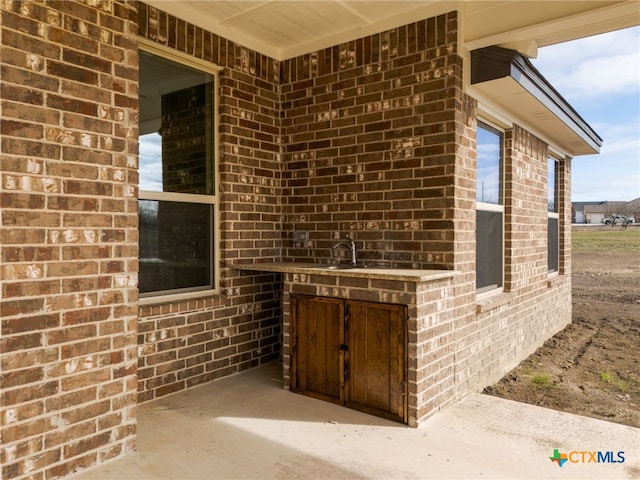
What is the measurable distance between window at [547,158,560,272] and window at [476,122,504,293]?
7.70 feet

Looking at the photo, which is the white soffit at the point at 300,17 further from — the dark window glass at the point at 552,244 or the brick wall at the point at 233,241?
the dark window glass at the point at 552,244

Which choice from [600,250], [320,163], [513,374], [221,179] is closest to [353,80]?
[320,163]

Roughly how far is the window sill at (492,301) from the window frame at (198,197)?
242 cm

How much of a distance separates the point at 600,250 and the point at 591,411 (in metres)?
14.9

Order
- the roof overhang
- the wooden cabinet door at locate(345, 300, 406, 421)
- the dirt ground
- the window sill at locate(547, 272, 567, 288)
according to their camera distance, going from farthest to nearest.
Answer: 1. the window sill at locate(547, 272, 567, 288)
2. the dirt ground
3. the roof overhang
4. the wooden cabinet door at locate(345, 300, 406, 421)

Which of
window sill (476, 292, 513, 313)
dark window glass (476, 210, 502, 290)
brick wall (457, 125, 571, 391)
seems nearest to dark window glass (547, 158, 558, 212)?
brick wall (457, 125, 571, 391)

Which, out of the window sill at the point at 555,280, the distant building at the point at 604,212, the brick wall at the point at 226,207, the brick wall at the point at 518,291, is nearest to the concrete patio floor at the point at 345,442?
the brick wall at the point at 226,207

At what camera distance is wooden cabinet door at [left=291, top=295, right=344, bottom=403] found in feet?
11.3

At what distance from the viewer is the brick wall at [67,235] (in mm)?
2166

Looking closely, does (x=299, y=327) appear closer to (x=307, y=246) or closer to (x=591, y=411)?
(x=307, y=246)

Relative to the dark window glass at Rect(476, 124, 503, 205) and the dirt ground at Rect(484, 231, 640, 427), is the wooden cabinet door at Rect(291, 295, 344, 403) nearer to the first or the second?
the dirt ground at Rect(484, 231, 640, 427)

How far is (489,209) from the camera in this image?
14.9 ft

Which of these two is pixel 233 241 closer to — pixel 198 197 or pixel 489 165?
pixel 198 197

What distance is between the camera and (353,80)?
159 inches
